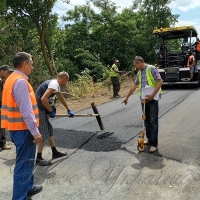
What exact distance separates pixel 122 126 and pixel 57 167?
2.55m

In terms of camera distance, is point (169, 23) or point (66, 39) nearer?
point (66, 39)

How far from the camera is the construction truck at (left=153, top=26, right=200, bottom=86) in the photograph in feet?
41.9

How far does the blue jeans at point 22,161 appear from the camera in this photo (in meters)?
3.25

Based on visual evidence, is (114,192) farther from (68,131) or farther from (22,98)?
(68,131)

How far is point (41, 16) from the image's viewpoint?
12625mm

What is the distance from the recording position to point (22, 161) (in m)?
3.29

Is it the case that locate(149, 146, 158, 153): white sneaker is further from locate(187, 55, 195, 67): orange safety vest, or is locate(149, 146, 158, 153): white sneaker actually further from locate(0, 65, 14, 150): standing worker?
locate(187, 55, 195, 67): orange safety vest

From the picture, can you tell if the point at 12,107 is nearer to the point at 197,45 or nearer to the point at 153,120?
the point at 153,120

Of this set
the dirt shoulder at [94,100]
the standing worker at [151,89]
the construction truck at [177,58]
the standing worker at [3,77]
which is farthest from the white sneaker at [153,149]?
the construction truck at [177,58]

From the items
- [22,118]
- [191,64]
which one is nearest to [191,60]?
[191,64]

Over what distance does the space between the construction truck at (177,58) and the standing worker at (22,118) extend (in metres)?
10.5

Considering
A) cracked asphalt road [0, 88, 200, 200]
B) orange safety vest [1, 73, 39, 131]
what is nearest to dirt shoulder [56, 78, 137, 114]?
cracked asphalt road [0, 88, 200, 200]

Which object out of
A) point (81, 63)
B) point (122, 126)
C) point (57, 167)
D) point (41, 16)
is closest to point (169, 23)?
point (81, 63)

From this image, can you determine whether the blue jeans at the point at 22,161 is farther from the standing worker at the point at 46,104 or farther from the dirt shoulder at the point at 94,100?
the dirt shoulder at the point at 94,100
